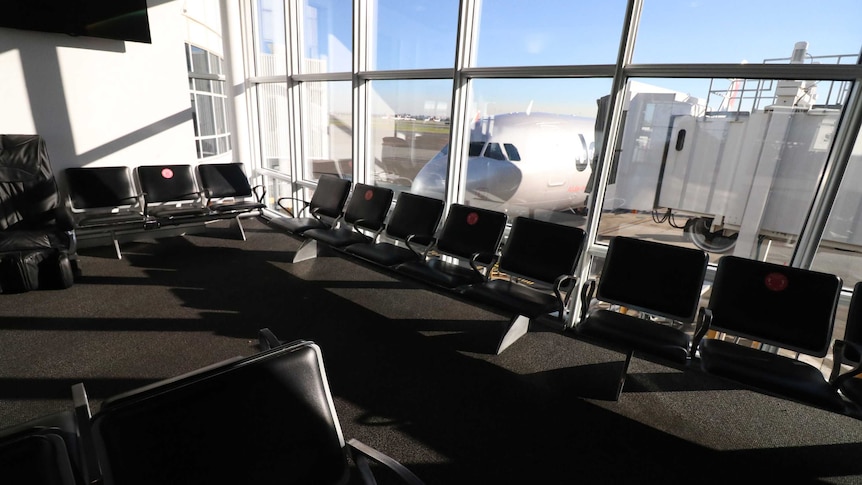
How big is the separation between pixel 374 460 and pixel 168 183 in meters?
5.01

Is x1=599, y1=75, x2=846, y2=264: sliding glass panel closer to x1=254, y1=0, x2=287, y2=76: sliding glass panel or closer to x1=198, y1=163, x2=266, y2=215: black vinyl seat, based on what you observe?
x1=198, y1=163, x2=266, y2=215: black vinyl seat

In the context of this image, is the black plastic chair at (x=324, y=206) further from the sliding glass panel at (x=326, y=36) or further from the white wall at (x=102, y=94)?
the white wall at (x=102, y=94)

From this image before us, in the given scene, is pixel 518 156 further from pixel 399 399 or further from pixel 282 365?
pixel 282 365

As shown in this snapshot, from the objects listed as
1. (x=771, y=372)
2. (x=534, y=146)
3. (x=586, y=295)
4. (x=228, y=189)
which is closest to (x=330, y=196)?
(x=228, y=189)

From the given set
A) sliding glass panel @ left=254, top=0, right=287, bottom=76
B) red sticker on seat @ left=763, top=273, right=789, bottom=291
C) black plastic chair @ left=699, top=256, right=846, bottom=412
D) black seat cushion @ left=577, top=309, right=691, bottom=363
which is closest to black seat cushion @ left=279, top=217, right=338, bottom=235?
sliding glass panel @ left=254, top=0, right=287, bottom=76

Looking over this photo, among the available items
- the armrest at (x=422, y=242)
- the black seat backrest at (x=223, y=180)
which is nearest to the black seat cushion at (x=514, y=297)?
the armrest at (x=422, y=242)

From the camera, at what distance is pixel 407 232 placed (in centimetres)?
385

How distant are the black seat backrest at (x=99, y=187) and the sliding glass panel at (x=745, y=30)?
520cm

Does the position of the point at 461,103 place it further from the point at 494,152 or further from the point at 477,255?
the point at 477,255

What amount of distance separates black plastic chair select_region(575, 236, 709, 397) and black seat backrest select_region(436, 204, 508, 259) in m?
0.86

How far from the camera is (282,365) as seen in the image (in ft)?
3.92

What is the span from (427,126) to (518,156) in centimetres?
95

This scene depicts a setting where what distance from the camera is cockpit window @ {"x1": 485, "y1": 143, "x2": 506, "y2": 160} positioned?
3.96m

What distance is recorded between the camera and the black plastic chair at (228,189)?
500 cm
